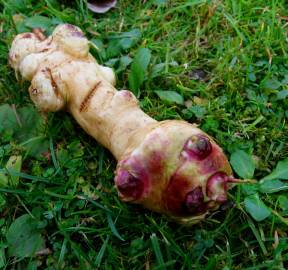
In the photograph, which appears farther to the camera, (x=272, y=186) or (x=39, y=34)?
(x=39, y=34)

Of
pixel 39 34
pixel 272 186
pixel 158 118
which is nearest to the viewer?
pixel 272 186

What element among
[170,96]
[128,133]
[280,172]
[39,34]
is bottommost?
[280,172]

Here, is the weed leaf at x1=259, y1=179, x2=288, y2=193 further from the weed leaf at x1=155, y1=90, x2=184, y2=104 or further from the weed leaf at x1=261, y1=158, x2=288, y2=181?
the weed leaf at x1=155, y1=90, x2=184, y2=104

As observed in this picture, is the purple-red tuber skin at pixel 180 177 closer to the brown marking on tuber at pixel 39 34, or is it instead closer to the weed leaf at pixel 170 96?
the weed leaf at pixel 170 96

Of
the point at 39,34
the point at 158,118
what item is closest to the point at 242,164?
the point at 158,118

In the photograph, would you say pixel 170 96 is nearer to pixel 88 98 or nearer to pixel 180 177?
pixel 88 98

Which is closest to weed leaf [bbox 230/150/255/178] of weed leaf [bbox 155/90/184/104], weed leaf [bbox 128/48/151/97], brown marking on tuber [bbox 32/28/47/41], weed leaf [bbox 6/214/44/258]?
weed leaf [bbox 155/90/184/104]
